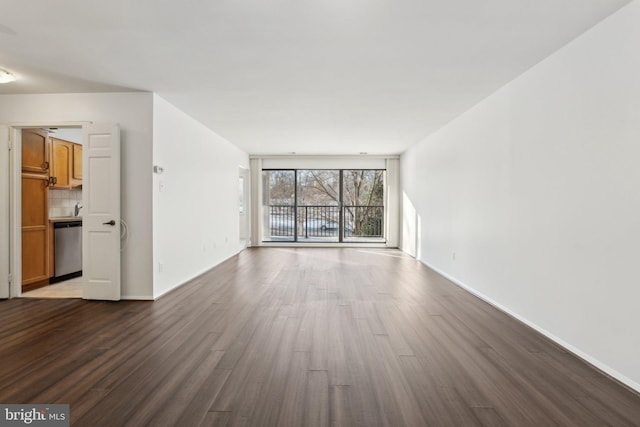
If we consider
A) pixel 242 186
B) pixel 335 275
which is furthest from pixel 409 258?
pixel 242 186

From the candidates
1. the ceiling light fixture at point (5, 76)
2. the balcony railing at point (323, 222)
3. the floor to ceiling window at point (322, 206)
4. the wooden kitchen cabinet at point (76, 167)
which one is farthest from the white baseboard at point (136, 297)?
the balcony railing at point (323, 222)

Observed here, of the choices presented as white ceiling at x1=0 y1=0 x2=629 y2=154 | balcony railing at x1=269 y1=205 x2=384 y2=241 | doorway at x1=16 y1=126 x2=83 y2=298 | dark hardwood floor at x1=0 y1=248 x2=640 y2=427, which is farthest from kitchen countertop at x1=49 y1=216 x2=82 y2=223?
balcony railing at x1=269 y1=205 x2=384 y2=241

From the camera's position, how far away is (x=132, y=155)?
393 centimetres

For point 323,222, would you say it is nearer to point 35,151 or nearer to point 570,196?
point 35,151

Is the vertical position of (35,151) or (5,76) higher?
(5,76)

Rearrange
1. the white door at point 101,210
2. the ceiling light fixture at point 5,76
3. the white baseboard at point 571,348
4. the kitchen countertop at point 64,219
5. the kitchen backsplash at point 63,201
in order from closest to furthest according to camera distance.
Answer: the white baseboard at point 571,348
the ceiling light fixture at point 5,76
the white door at point 101,210
the kitchen countertop at point 64,219
the kitchen backsplash at point 63,201

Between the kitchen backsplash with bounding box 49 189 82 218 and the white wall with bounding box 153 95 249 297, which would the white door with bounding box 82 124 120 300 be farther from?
the kitchen backsplash with bounding box 49 189 82 218

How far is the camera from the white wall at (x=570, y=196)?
2.13 metres

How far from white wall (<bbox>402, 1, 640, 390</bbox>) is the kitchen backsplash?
6168mm

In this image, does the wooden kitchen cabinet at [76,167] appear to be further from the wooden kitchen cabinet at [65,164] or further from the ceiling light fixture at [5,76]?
the ceiling light fixture at [5,76]

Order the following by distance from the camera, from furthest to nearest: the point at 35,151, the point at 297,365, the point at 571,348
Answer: the point at 35,151
the point at 571,348
the point at 297,365

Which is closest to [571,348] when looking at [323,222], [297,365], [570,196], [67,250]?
[570,196]

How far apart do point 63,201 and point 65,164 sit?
64cm

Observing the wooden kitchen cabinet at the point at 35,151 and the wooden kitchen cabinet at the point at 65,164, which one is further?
the wooden kitchen cabinet at the point at 65,164
